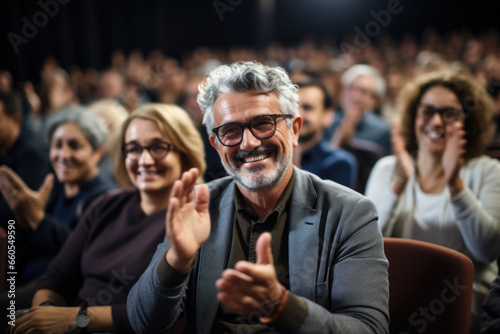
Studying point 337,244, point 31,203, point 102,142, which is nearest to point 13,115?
A: point 102,142

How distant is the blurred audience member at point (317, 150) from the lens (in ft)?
8.96

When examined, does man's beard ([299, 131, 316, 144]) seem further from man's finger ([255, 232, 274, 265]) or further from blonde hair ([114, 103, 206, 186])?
man's finger ([255, 232, 274, 265])

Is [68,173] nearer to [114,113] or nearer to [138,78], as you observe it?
[114,113]

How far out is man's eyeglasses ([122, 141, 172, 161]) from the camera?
186cm

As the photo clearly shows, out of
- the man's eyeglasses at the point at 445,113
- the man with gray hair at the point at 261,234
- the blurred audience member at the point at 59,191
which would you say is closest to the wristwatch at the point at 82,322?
the man with gray hair at the point at 261,234

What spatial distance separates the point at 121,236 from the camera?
5.82 feet

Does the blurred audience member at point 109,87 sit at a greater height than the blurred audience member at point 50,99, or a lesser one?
greater

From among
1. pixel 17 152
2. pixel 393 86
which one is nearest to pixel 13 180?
pixel 17 152

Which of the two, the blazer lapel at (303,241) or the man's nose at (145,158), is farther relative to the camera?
the man's nose at (145,158)

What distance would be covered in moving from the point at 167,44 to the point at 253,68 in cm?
1004

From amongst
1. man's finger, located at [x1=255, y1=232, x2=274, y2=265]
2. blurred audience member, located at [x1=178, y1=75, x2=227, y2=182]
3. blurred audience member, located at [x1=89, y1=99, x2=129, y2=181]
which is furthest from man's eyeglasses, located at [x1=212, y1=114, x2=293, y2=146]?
blurred audience member, located at [x1=89, y1=99, x2=129, y2=181]

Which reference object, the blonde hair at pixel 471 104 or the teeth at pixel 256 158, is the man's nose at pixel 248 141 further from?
the blonde hair at pixel 471 104

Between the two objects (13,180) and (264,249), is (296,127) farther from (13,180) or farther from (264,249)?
(13,180)

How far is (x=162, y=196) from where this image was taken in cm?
188
